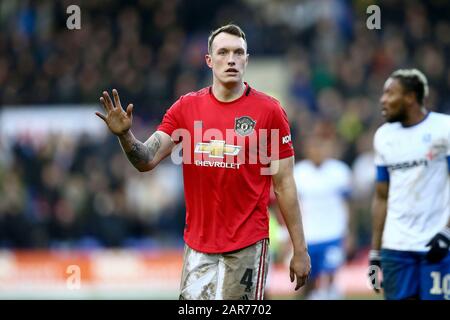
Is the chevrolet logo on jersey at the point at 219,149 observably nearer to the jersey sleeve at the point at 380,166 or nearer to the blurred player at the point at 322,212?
the jersey sleeve at the point at 380,166

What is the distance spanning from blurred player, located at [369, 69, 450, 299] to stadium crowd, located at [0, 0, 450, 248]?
6686 millimetres

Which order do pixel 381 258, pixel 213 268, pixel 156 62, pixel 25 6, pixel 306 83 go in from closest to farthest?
1. pixel 213 268
2. pixel 381 258
3. pixel 306 83
4. pixel 156 62
5. pixel 25 6

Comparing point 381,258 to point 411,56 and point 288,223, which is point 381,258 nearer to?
point 288,223

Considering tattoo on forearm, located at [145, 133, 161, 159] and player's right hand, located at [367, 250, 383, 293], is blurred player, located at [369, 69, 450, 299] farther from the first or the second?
tattoo on forearm, located at [145, 133, 161, 159]

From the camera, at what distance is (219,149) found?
23.9 feet

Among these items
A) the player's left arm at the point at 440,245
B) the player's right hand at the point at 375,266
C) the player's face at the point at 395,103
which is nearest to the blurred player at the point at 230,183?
the player's left arm at the point at 440,245

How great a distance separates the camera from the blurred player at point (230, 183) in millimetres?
7219

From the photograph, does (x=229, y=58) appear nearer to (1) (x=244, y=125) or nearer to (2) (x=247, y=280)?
(1) (x=244, y=125)

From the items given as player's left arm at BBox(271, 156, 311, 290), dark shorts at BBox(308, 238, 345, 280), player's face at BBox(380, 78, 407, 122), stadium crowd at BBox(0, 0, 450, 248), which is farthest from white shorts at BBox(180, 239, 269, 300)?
stadium crowd at BBox(0, 0, 450, 248)

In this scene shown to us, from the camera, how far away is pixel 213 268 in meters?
7.25

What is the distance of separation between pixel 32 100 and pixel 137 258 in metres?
5.39

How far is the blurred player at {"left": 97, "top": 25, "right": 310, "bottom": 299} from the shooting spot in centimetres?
722

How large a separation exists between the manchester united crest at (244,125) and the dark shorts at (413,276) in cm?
240
